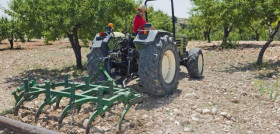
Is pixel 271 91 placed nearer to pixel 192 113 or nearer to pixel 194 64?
pixel 192 113

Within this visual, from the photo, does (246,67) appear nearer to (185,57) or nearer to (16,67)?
(185,57)

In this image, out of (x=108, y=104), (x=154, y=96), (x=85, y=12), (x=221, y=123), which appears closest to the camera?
(x=108, y=104)

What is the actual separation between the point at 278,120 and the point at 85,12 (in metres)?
6.10

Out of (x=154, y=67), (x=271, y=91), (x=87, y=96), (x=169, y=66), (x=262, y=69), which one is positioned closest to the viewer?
(x=87, y=96)

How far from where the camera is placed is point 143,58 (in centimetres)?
471

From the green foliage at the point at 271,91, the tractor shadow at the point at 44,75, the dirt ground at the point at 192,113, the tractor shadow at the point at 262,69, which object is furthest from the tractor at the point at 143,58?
the tractor shadow at the point at 262,69

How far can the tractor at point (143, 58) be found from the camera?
4.70m

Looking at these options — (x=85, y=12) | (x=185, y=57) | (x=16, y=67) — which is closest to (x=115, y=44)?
(x=185, y=57)

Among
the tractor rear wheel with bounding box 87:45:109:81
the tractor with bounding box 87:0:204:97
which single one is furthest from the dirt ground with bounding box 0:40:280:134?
the tractor rear wheel with bounding box 87:45:109:81

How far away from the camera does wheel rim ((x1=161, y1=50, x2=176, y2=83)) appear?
549cm

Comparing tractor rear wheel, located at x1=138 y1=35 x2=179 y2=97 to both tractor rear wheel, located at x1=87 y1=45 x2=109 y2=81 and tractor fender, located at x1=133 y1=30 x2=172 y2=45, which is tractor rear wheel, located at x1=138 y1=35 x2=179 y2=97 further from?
tractor rear wheel, located at x1=87 y1=45 x2=109 y2=81

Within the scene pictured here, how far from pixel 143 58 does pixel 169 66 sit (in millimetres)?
1095

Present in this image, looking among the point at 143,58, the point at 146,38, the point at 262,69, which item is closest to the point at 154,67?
the point at 143,58

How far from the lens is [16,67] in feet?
35.8
